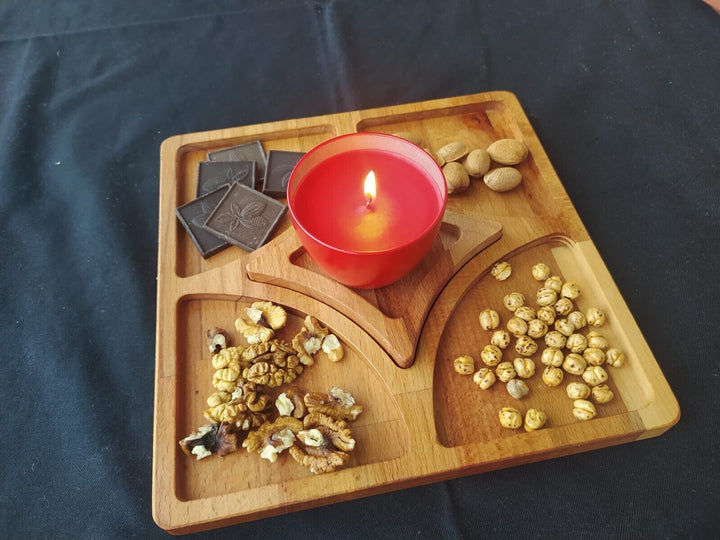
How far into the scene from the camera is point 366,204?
24.5 inches

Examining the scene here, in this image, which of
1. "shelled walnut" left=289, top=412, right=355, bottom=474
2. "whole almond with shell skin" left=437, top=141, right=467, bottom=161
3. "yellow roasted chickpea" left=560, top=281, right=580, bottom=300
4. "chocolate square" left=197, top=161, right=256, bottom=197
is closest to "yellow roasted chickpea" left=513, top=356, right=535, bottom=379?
"yellow roasted chickpea" left=560, top=281, right=580, bottom=300

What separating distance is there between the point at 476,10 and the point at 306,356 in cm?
93

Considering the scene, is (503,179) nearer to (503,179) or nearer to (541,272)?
(503,179)

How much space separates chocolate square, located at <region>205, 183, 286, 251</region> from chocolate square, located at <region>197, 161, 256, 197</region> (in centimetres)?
3

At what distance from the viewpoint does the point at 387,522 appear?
664mm

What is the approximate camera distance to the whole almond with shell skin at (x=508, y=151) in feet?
2.62

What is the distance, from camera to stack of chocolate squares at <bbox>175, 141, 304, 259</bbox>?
29.1 inches

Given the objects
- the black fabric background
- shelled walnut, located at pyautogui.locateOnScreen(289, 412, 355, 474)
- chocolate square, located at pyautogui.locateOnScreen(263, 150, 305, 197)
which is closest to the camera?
shelled walnut, located at pyautogui.locateOnScreen(289, 412, 355, 474)

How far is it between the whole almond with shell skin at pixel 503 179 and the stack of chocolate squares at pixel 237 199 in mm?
285

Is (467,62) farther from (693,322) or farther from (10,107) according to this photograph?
(10,107)

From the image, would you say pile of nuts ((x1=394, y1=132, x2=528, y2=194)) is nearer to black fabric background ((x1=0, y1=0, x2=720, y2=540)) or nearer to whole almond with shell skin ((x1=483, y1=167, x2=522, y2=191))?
whole almond with shell skin ((x1=483, y1=167, x2=522, y2=191))

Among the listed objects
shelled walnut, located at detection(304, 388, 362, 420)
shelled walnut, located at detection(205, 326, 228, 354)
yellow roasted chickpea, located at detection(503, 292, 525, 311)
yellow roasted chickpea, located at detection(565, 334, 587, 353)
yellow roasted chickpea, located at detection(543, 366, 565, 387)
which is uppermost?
shelled walnut, located at detection(205, 326, 228, 354)

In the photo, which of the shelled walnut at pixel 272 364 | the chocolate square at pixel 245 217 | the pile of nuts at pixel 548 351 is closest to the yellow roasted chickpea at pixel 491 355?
the pile of nuts at pixel 548 351

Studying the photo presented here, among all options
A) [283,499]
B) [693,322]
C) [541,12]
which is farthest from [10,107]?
[693,322]
